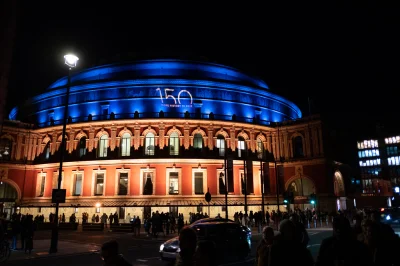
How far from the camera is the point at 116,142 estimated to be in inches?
1775

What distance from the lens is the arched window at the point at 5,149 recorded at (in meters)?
50.0

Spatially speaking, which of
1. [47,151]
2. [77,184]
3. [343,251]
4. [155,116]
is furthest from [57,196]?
[47,151]

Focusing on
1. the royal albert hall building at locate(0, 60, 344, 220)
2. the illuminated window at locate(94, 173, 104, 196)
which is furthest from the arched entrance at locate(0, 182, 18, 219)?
the illuminated window at locate(94, 173, 104, 196)

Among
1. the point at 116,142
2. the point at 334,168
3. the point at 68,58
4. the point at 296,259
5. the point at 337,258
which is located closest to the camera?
the point at 296,259

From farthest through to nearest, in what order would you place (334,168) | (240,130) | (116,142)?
(334,168)
(240,130)
(116,142)

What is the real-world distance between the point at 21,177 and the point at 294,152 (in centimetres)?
4252

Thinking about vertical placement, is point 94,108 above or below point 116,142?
above

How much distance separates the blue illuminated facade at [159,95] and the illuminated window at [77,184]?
27.5 feet

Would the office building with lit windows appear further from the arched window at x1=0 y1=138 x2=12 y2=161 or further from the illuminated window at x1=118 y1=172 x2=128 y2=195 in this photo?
the arched window at x1=0 y1=138 x2=12 y2=161

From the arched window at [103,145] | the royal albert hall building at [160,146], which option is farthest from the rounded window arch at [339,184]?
the arched window at [103,145]

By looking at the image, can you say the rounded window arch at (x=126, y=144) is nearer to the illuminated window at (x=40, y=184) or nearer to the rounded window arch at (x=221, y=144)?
the rounded window arch at (x=221, y=144)

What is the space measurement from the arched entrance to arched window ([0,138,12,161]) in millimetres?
3935

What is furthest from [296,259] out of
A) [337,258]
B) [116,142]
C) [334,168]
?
[334,168]

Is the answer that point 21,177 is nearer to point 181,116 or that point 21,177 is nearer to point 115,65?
point 115,65
